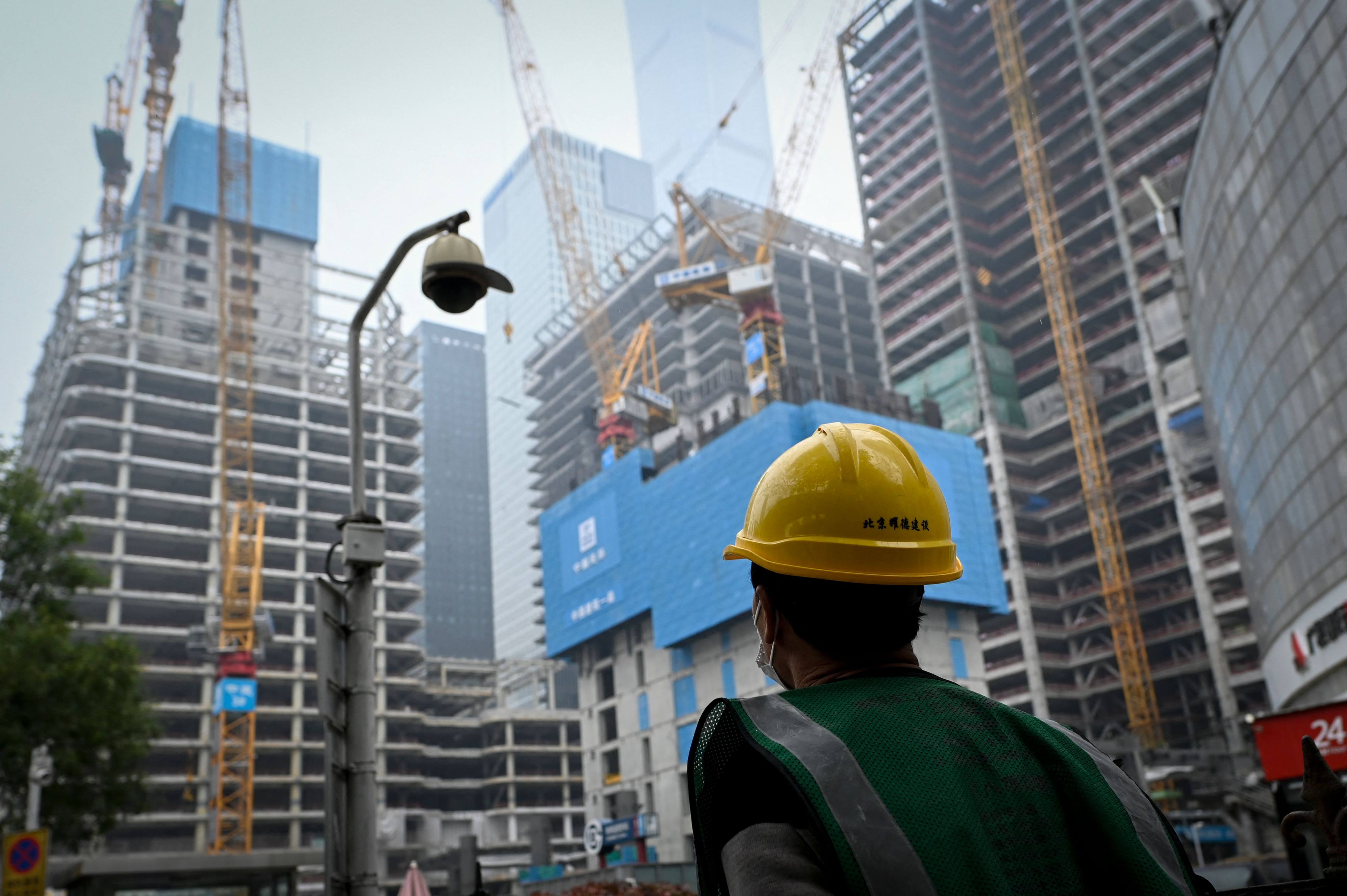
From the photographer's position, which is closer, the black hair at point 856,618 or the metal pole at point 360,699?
the black hair at point 856,618

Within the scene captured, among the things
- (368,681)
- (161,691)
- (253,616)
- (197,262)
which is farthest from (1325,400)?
(197,262)

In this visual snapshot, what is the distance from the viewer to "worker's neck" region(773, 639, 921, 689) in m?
2.16

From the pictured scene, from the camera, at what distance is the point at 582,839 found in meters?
120

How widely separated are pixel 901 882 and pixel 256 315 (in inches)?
5206

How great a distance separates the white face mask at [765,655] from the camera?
7.54 feet

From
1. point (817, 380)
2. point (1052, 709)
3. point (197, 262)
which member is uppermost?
point (197, 262)

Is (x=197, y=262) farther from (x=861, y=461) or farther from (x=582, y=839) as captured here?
(x=861, y=461)

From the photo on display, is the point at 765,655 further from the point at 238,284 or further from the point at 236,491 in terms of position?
the point at 238,284

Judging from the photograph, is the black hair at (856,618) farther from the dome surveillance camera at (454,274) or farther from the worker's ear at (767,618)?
the dome surveillance camera at (454,274)

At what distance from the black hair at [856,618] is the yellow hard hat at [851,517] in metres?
0.03

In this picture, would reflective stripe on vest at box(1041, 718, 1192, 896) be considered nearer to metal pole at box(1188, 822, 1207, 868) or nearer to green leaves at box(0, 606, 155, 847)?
green leaves at box(0, 606, 155, 847)

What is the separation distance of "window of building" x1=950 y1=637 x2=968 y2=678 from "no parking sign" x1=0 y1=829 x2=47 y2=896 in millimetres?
71736

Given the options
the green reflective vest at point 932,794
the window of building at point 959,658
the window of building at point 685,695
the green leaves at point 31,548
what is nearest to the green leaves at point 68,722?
the green leaves at point 31,548

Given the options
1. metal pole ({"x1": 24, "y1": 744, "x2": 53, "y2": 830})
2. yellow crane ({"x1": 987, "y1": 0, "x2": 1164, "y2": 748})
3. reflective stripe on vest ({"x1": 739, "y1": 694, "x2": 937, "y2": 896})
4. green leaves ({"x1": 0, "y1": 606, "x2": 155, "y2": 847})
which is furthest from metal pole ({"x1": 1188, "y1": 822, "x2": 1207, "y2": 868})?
reflective stripe on vest ({"x1": 739, "y1": 694, "x2": 937, "y2": 896})
